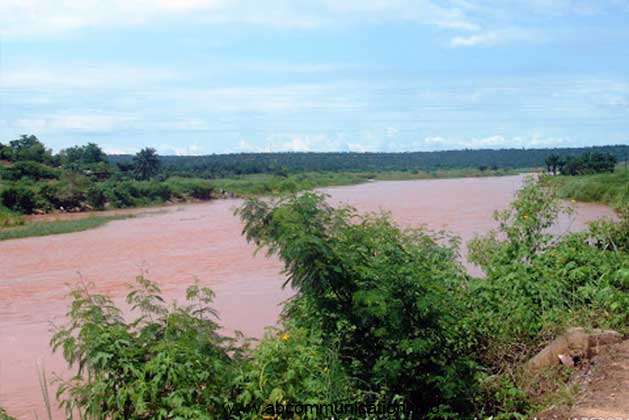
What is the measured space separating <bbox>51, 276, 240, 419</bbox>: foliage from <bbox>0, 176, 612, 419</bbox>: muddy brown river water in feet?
4.55

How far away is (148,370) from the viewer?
12.7 feet

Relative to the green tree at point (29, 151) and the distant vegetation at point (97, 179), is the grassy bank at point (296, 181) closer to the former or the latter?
the distant vegetation at point (97, 179)

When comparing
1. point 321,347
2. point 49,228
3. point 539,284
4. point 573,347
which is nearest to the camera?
point 321,347

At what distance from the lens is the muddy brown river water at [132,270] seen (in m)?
8.74

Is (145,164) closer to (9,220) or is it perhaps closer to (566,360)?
(9,220)

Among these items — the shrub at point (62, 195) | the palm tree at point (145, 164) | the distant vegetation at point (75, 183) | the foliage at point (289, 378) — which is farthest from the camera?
the palm tree at point (145, 164)

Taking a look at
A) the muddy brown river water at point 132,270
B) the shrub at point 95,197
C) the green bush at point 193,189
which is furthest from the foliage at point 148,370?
the green bush at point 193,189

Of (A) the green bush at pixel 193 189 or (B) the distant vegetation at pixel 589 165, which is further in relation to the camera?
(A) the green bush at pixel 193 189

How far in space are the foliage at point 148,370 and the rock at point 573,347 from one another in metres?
2.13

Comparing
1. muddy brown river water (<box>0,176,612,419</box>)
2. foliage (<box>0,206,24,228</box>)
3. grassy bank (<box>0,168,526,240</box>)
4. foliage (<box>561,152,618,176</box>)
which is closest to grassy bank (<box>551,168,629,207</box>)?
muddy brown river water (<box>0,176,612,419</box>)

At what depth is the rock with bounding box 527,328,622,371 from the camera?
4809 millimetres

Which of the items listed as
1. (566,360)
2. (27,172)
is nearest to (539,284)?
(566,360)

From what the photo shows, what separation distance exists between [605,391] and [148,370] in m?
2.67

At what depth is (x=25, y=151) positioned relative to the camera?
45125 mm
